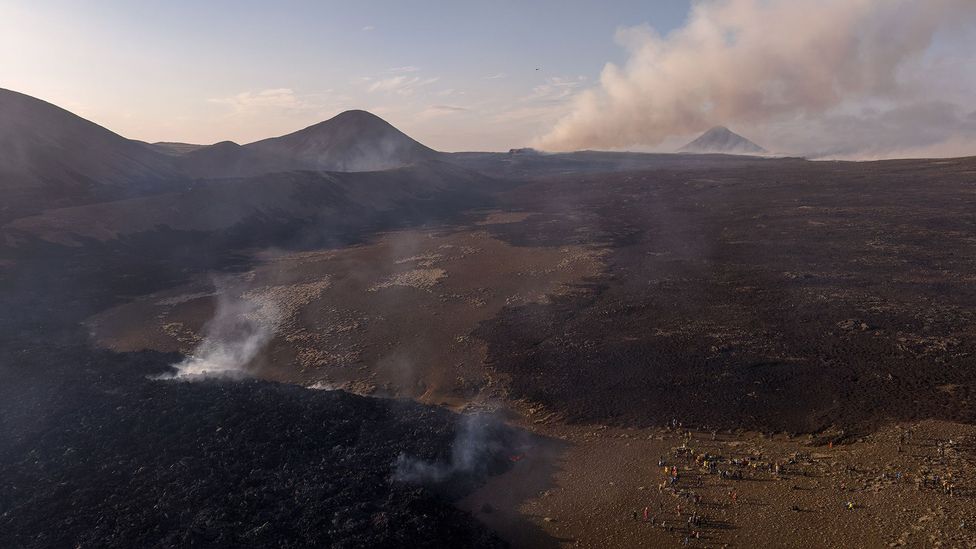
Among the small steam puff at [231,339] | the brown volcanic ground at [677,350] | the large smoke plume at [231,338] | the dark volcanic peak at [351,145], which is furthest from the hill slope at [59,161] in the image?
the dark volcanic peak at [351,145]

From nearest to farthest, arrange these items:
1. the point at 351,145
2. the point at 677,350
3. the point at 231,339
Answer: the point at 677,350, the point at 231,339, the point at 351,145

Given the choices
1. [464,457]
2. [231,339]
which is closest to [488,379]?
[464,457]

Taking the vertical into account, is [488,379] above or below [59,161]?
below

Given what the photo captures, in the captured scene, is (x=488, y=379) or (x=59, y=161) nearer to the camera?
(x=488, y=379)

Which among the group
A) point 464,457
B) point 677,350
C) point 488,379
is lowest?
point 464,457

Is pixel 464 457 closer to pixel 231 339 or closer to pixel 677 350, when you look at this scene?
pixel 677 350

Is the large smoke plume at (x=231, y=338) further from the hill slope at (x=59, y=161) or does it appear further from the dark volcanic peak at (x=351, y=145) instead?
the dark volcanic peak at (x=351, y=145)

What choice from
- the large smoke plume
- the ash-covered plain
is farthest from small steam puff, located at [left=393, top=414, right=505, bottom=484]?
the large smoke plume
